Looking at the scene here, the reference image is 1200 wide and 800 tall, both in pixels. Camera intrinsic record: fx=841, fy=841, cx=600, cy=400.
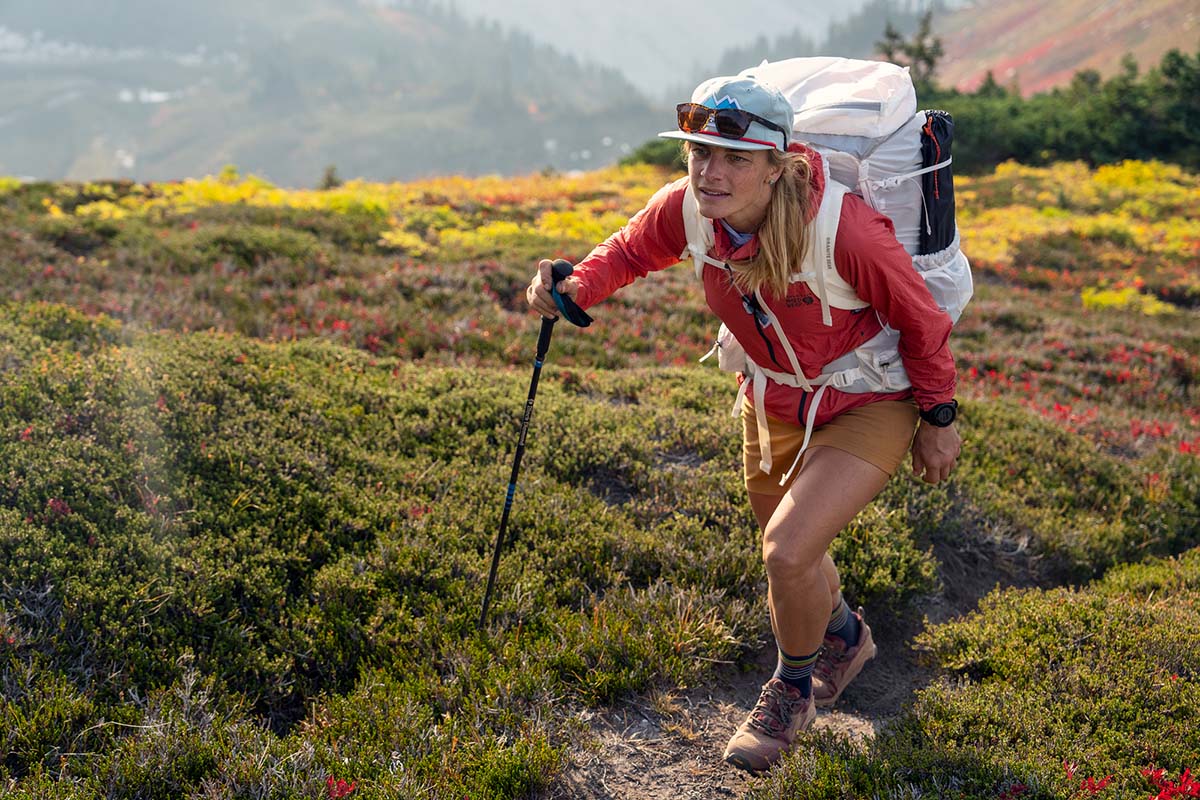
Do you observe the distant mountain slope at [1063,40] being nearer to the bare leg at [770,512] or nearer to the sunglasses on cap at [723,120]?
the bare leg at [770,512]

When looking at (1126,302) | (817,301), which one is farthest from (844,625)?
(1126,302)

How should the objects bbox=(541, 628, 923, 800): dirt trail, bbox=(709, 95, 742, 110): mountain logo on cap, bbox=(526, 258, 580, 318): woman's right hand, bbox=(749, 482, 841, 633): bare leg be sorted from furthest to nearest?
1. bbox=(749, 482, 841, 633): bare leg
2. bbox=(526, 258, 580, 318): woman's right hand
3. bbox=(541, 628, 923, 800): dirt trail
4. bbox=(709, 95, 742, 110): mountain logo on cap

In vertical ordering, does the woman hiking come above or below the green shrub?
above

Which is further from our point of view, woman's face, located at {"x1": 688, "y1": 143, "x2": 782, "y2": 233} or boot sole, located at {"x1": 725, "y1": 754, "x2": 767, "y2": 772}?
boot sole, located at {"x1": 725, "y1": 754, "x2": 767, "y2": 772}

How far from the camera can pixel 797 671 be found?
4.02m

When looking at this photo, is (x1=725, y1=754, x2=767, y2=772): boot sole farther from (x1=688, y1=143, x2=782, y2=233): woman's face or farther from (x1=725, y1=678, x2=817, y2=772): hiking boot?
(x1=688, y1=143, x2=782, y2=233): woman's face

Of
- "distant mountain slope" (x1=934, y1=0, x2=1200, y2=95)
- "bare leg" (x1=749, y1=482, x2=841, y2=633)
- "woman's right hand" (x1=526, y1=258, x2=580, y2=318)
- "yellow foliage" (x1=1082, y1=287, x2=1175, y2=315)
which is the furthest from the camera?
"distant mountain slope" (x1=934, y1=0, x2=1200, y2=95)

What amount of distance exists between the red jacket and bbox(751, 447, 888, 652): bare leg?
0.99ft

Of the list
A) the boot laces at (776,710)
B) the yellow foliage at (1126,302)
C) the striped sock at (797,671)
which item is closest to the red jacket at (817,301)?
the striped sock at (797,671)

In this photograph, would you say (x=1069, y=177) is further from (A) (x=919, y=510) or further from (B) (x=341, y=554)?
(B) (x=341, y=554)

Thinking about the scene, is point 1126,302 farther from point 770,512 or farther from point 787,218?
point 787,218

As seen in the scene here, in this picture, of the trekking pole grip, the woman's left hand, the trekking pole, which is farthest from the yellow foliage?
the trekking pole grip

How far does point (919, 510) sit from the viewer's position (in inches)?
247

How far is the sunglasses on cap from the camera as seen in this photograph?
327cm
